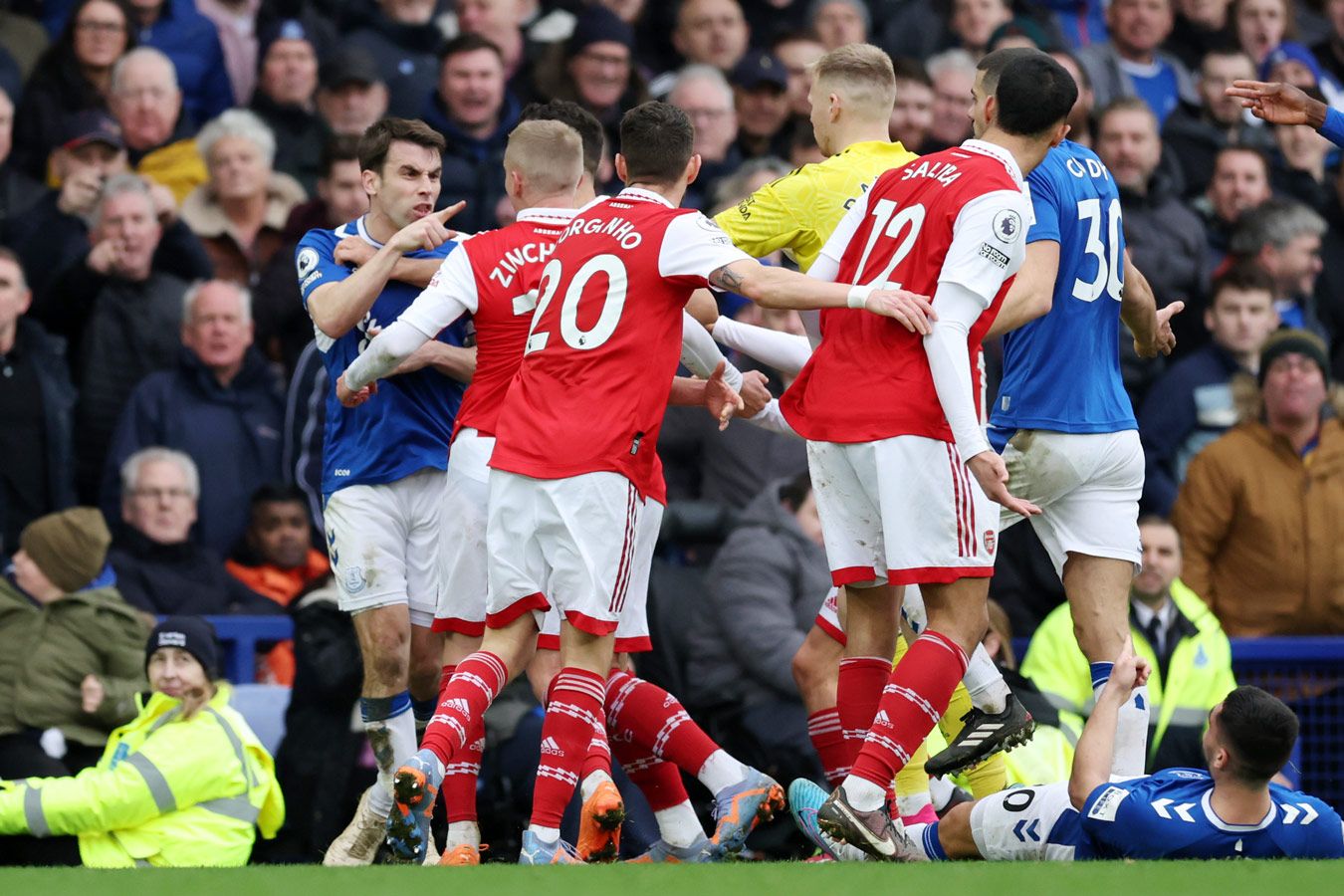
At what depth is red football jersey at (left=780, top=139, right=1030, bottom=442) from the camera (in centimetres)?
666

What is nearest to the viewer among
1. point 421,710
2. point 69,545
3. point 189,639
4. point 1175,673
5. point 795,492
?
point 421,710

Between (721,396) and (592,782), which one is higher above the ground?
(721,396)

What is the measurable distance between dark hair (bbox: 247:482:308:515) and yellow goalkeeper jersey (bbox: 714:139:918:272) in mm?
3695

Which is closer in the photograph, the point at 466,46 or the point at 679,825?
the point at 679,825

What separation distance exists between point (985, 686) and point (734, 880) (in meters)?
1.83

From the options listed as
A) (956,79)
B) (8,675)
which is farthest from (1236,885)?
(956,79)

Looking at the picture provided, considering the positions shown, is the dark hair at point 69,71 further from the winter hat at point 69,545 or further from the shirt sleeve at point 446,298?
the shirt sleeve at point 446,298

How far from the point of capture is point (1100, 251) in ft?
23.7

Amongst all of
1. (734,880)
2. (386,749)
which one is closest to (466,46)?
(386,749)

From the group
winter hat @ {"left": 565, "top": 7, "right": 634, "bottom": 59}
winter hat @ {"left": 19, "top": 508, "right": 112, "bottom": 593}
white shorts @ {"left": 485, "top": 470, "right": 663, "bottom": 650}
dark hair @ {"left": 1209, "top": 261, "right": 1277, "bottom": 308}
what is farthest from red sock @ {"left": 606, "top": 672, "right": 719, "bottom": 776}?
winter hat @ {"left": 565, "top": 7, "right": 634, "bottom": 59}

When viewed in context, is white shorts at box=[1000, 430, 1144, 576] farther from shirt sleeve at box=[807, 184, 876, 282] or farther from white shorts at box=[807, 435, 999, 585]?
shirt sleeve at box=[807, 184, 876, 282]

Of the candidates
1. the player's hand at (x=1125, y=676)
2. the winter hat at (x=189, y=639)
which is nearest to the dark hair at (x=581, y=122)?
the winter hat at (x=189, y=639)

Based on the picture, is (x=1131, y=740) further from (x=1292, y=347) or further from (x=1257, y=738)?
(x=1292, y=347)

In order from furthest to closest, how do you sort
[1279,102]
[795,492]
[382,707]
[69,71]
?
[69,71] < [795,492] < [382,707] < [1279,102]
